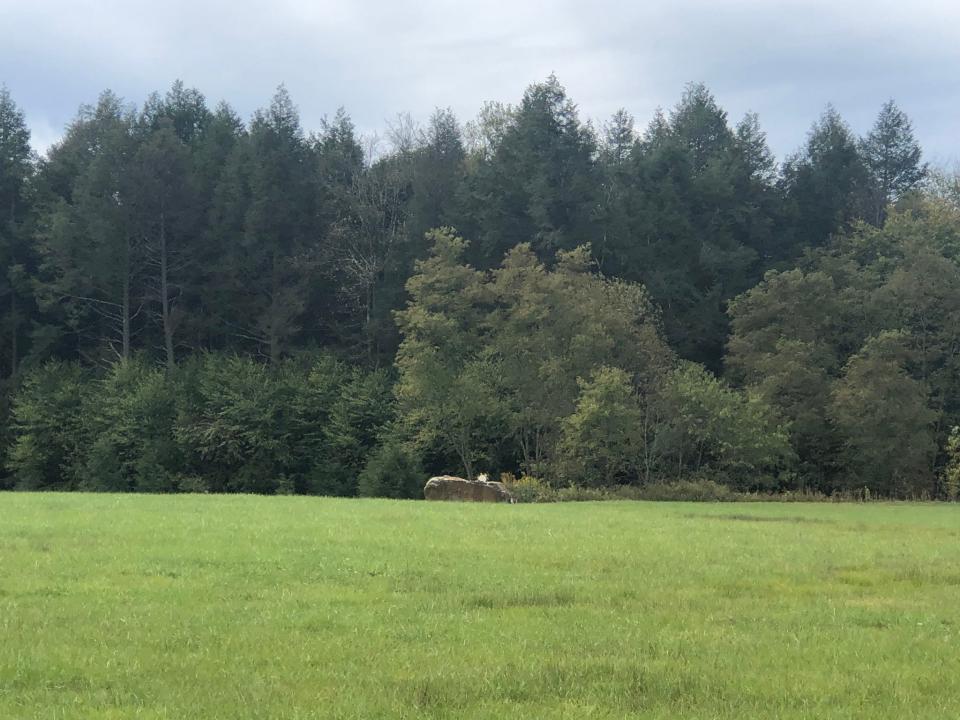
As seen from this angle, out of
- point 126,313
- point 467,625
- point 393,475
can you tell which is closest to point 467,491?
point 393,475

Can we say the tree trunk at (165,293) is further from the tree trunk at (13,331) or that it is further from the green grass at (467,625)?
the green grass at (467,625)

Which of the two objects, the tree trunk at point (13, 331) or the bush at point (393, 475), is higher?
the tree trunk at point (13, 331)

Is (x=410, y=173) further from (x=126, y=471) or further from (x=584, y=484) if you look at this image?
(x=584, y=484)

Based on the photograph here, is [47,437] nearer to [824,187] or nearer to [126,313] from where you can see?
[126,313]

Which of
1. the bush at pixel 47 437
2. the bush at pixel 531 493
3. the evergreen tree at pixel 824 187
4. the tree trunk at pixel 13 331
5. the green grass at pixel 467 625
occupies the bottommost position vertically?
the bush at pixel 531 493

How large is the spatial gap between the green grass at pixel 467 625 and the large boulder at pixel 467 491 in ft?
49.6

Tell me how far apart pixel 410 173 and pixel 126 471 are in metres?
27.0

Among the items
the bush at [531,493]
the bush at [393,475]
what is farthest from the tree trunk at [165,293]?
the bush at [531,493]

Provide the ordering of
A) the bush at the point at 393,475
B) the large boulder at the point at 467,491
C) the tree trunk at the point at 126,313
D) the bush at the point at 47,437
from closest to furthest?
the large boulder at the point at 467,491 < the bush at the point at 393,475 < the bush at the point at 47,437 < the tree trunk at the point at 126,313

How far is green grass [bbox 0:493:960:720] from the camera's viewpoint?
687cm

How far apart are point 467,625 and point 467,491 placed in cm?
2405

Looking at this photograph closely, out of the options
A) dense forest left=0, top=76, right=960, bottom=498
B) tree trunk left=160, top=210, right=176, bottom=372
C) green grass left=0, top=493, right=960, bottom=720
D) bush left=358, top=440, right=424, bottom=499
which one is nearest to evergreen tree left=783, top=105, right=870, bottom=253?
dense forest left=0, top=76, right=960, bottom=498

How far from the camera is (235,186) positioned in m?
61.1

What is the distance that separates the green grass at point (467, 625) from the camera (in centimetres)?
687
